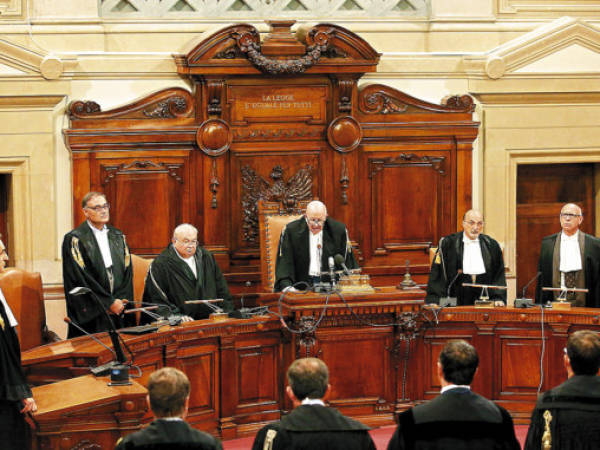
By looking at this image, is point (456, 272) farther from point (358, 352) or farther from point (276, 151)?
point (276, 151)

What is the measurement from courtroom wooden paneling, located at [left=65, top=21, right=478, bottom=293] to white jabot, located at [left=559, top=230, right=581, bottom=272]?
65.6 inches

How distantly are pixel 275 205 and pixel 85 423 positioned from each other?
432 centimetres

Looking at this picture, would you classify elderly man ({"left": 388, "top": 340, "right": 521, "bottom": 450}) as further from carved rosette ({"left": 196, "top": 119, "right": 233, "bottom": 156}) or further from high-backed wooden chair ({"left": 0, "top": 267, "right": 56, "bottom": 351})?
carved rosette ({"left": 196, "top": 119, "right": 233, "bottom": 156})

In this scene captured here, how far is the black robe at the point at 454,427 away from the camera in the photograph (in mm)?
4488

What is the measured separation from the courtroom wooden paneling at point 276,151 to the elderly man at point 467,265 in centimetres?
132

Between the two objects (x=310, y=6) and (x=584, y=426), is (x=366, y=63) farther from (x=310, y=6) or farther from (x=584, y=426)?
(x=584, y=426)

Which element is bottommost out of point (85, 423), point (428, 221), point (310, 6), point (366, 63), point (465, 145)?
point (85, 423)

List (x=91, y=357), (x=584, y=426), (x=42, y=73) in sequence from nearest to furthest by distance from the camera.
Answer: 1. (x=584, y=426)
2. (x=91, y=357)
3. (x=42, y=73)

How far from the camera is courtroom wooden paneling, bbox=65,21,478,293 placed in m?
9.27

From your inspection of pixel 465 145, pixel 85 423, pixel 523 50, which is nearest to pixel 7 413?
pixel 85 423

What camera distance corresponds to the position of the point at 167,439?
407 centimetres

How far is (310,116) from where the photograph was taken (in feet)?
31.8

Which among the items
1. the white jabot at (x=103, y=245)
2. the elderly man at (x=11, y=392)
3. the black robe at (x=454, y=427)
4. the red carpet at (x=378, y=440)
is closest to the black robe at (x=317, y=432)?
the black robe at (x=454, y=427)

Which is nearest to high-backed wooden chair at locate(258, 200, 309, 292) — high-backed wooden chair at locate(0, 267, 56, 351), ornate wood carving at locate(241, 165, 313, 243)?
ornate wood carving at locate(241, 165, 313, 243)
